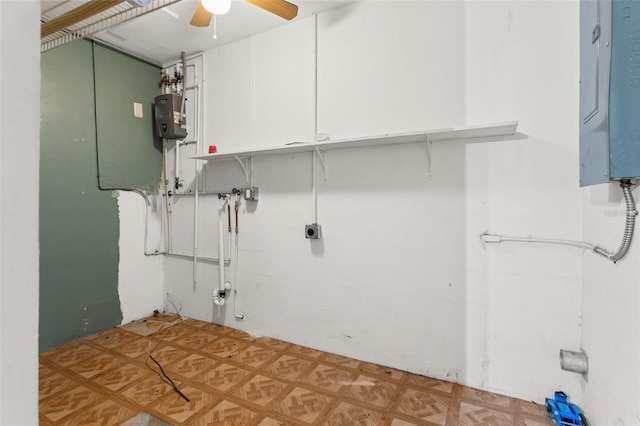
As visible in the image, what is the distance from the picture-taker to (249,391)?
7.14 ft

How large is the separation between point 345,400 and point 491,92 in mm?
2295

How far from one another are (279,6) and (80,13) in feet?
4.47

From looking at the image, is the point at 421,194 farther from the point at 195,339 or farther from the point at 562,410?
the point at 195,339

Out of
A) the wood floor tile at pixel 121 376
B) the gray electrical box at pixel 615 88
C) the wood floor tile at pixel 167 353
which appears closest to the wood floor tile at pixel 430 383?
the gray electrical box at pixel 615 88

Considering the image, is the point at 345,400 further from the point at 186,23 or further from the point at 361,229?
the point at 186,23

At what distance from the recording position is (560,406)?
6.08 ft

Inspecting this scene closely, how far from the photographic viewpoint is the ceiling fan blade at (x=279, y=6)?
2.11 meters

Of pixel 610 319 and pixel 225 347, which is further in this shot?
pixel 225 347

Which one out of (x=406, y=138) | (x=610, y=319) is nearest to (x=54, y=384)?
(x=406, y=138)

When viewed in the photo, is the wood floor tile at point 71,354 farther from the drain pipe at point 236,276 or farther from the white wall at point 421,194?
the white wall at point 421,194

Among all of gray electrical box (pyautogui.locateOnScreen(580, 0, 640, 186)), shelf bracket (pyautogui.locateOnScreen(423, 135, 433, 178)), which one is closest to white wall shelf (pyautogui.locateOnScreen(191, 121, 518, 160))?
shelf bracket (pyautogui.locateOnScreen(423, 135, 433, 178))

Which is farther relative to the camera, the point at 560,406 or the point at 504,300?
Answer: the point at 504,300

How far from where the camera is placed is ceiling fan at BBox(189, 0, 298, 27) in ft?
6.37

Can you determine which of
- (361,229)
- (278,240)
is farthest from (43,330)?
(361,229)
